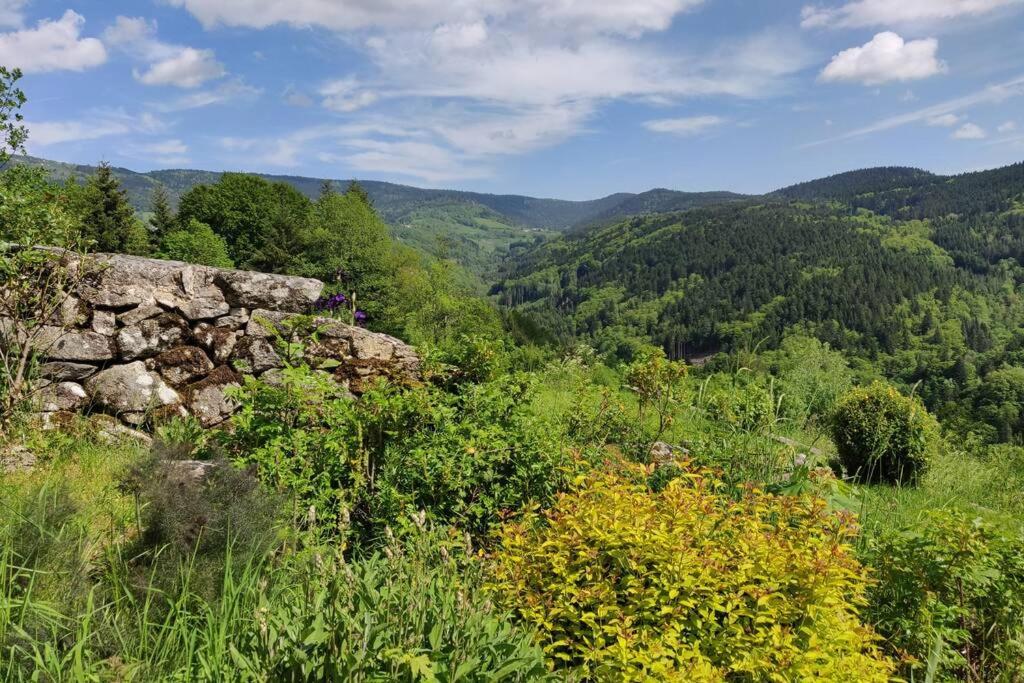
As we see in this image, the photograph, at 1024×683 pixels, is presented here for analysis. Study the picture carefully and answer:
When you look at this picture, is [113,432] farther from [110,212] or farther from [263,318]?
[110,212]

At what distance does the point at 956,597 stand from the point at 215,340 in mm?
6959

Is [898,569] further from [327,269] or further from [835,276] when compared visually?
[835,276]

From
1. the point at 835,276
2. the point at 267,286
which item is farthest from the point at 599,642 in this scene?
the point at 835,276

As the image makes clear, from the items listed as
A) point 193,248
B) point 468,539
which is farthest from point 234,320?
point 193,248

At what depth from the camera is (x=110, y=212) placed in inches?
1070

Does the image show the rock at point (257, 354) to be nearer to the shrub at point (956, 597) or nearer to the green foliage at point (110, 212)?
the shrub at point (956, 597)

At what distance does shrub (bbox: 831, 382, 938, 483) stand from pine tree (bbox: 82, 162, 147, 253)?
28986 mm

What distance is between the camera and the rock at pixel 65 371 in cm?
547

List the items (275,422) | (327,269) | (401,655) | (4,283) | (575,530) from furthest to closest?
1. (327,269)
2. (4,283)
3. (275,422)
4. (575,530)
5. (401,655)

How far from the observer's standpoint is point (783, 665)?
6.55ft

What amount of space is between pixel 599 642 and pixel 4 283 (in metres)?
6.25

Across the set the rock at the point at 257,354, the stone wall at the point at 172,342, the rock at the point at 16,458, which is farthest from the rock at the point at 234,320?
the rock at the point at 16,458

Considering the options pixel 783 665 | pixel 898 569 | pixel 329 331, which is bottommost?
pixel 898 569

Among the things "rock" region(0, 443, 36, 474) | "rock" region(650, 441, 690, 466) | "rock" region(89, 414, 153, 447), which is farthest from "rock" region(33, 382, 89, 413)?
"rock" region(650, 441, 690, 466)
